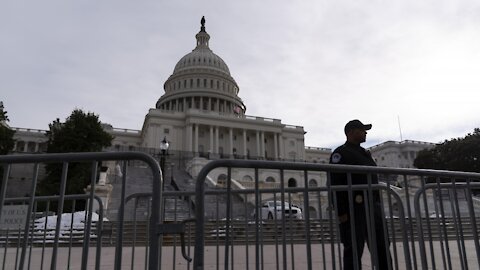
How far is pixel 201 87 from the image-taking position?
80.0 meters

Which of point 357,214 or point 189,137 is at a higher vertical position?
point 189,137

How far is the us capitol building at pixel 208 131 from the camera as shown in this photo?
6594 cm

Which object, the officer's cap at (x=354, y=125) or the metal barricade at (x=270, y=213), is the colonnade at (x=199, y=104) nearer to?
the metal barricade at (x=270, y=213)

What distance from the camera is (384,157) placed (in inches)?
3546

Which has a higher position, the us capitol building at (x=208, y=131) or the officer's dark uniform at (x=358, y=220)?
the us capitol building at (x=208, y=131)

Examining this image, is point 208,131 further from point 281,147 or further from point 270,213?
point 270,213

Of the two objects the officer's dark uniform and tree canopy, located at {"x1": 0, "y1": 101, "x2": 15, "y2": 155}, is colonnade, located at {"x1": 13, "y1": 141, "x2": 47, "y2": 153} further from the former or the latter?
the officer's dark uniform

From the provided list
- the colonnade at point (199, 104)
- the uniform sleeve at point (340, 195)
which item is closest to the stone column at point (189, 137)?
the colonnade at point (199, 104)

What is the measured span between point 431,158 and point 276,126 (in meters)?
27.0

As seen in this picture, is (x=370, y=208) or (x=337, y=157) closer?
(x=370, y=208)

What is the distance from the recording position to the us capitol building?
216 feet

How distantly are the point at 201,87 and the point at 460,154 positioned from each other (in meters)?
49.2

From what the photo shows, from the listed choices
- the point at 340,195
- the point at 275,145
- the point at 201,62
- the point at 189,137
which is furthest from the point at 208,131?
the point at 340,195

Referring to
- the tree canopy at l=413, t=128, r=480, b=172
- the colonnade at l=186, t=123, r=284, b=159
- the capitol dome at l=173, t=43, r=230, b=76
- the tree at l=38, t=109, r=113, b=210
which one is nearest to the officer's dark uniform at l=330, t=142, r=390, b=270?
the tree at l=38, t=109, r=113, b=210
